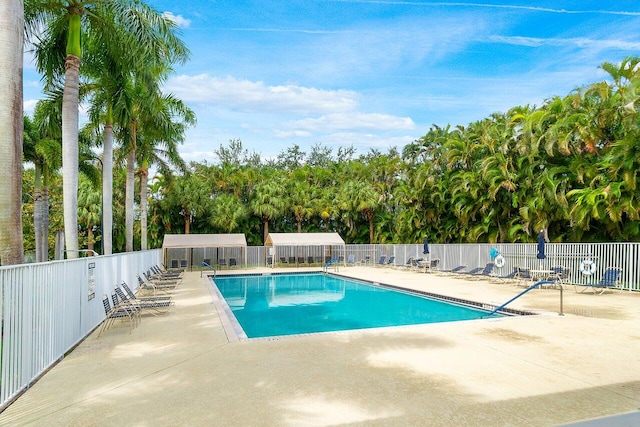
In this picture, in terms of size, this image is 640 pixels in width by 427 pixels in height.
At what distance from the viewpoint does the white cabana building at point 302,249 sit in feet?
90.7

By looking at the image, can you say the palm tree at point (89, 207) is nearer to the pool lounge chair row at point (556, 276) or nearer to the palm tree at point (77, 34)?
the palm tree at point (77, 34)

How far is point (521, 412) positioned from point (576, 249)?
14.2 metres

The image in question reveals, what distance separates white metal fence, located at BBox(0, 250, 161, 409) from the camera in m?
4.57

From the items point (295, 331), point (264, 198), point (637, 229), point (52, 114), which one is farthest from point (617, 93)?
point (264, 198)

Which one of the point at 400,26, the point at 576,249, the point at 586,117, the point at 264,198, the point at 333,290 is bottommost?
the point at 333,290

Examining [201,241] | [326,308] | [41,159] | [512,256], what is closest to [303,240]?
Answer: [201,241]

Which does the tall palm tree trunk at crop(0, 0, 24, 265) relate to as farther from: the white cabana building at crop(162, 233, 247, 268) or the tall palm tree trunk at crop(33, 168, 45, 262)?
the white cabana building at crop(162, 233, 247, 268)

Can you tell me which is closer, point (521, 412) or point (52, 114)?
point (521, 412)

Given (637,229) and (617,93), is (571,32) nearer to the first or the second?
(617,93)

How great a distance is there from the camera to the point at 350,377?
5.42m

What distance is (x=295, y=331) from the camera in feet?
34.5

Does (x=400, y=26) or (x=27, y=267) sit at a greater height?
(x=400, y=26)

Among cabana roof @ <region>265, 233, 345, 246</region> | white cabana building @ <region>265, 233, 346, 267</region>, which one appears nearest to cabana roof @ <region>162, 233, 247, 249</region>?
cabana roof @ <region>265, 233, 345, 246</region>

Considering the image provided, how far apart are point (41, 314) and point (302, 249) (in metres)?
25.4
